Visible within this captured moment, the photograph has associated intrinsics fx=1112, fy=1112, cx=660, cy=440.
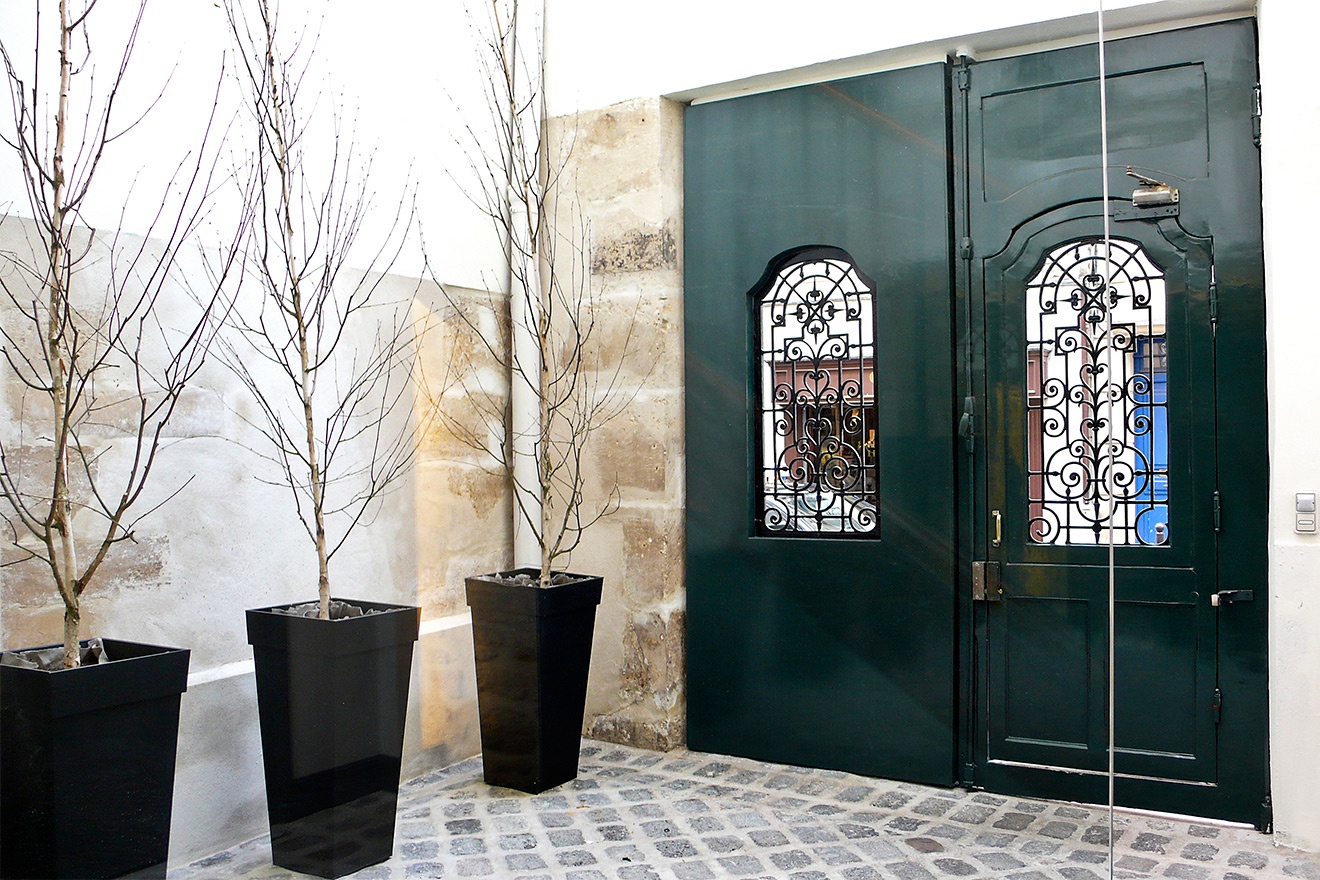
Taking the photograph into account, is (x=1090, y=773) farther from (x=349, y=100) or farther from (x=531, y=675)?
(x=349, y=100)

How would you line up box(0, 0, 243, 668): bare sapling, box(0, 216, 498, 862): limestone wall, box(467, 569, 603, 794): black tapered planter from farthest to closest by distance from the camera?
box(467, 569, 603, 794): black tapered planter, box(0, 216, 498, 862): limestone wall, box(0, 0, 243, 668): bare sapling

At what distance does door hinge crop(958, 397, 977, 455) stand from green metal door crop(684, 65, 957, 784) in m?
0.06

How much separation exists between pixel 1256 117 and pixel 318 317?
3402 millimetres

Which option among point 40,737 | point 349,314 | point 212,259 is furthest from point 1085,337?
point 40,737

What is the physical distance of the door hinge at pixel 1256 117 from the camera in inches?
149

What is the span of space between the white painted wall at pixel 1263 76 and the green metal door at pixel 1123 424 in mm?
120

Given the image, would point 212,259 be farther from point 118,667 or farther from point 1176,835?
point 1176,835

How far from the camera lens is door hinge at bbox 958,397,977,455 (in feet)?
13.9

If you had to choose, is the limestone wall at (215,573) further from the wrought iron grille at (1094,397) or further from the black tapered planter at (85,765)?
the wrought iron grille at (1094,397)

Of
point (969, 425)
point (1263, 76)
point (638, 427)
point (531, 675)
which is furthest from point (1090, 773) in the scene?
point (1263, 76)

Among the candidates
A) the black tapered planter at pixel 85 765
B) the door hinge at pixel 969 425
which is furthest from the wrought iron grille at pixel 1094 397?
the black tapered planter at pixel 85 765

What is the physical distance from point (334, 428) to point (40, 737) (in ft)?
5.84

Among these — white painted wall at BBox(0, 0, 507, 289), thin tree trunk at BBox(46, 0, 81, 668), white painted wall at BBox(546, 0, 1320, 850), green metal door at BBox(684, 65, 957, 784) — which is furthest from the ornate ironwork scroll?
thin tree trunk at BBox(46, 0, 81, 668)

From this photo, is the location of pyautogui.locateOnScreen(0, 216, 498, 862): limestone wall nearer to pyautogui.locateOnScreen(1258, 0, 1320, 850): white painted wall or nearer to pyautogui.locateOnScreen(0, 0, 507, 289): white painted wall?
pyautogui.locateOnScreen(0, 0, 507, 289): white painted wall
